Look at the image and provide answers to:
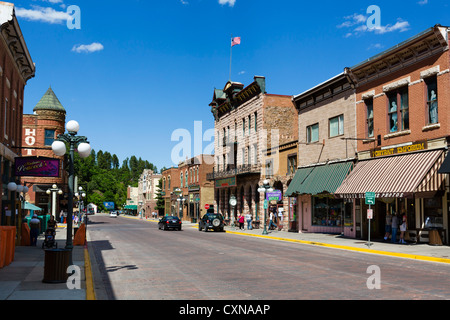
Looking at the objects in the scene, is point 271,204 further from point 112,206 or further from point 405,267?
point 112,206

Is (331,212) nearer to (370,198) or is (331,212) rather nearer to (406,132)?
(406,132)

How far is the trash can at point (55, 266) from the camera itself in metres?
11.1

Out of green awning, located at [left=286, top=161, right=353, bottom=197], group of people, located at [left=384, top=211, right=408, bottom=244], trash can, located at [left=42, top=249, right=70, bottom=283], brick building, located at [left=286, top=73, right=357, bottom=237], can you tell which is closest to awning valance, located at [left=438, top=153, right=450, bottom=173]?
group of people, located at [left=384, top=211, right=408, bottom=244]

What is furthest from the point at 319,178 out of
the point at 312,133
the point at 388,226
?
the point at 388,226

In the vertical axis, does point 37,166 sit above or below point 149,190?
above

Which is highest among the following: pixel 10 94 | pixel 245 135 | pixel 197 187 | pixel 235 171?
pixel 245 135

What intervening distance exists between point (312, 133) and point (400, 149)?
1042cm

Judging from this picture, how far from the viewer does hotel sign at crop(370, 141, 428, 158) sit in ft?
76.2

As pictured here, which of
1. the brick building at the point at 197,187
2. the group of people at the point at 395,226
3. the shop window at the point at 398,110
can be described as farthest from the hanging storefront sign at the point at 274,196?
the brick building at the point at 197,187

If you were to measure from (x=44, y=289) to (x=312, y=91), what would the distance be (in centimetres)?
2692

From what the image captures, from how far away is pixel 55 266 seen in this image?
11.1 m

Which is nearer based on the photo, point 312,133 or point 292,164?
point 312,133
